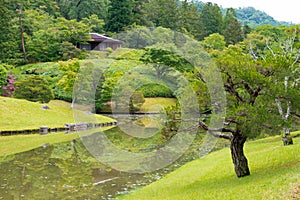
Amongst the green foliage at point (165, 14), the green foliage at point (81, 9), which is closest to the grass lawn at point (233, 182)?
the green foliage at point (165, 14)

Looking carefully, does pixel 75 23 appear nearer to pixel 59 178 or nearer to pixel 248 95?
pixel 59 178

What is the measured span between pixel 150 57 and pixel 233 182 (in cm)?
3158

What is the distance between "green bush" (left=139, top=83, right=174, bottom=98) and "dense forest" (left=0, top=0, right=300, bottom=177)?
12cm

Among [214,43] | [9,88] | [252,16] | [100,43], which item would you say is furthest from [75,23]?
[252,16]

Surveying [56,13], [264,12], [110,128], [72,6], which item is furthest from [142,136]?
[264,12]

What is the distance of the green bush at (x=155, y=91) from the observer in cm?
4556

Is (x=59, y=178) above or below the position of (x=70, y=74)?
below

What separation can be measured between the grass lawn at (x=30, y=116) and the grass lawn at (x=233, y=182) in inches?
621

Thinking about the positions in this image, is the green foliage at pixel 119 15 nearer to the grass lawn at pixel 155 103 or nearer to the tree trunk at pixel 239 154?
the grass lawn at pixel 155 103

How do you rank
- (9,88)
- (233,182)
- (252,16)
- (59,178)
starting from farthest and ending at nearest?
(252,16) → (9,88) → (59,178) → (233,182)

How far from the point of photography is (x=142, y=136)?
92.6 ft

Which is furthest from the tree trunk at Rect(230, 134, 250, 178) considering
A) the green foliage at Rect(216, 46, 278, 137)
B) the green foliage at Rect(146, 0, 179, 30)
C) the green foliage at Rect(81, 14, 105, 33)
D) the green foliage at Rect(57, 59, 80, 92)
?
the green foliage at Rect(146, 0, 179, 30)

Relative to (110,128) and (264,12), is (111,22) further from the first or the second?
(264,12)

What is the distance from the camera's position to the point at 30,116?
28.8m
